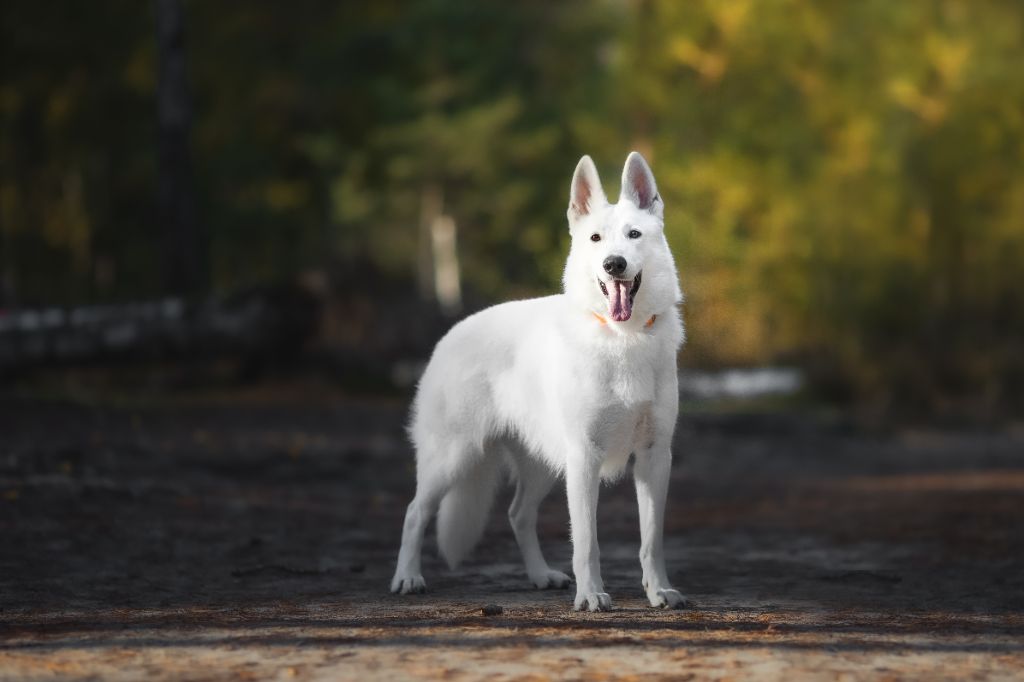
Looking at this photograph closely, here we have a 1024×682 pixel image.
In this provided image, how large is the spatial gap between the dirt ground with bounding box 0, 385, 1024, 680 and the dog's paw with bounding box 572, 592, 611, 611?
83 mm

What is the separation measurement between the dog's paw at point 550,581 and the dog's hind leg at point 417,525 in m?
0.61

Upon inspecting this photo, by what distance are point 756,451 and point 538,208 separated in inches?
842

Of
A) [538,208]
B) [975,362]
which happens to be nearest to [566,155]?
[538,208]

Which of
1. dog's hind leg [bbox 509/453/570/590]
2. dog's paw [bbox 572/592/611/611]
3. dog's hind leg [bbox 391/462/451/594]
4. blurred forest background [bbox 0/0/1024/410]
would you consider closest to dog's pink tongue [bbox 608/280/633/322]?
dog's paw [bbox 572/592/611/611]

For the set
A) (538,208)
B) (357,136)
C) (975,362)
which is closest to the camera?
(975,362)

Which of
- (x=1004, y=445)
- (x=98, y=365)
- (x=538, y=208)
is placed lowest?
(x=1004, y=445)

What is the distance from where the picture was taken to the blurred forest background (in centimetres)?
2669

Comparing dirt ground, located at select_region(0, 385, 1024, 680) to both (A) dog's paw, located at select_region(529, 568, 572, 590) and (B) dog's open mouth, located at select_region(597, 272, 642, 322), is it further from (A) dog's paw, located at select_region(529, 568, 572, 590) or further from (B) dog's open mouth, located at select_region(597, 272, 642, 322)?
(B) dog's open mouth, located at select_region(597, 272, 642, 322)

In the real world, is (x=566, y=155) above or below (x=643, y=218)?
above

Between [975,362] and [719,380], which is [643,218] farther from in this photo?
[975,362]

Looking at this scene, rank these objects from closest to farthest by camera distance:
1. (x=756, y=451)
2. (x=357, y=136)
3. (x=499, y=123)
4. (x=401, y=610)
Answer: (x=401, y=610) → (x=756, y=451) → (x=499, y=123) → (x=357, y=136)

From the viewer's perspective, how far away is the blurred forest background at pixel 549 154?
26688 millimetres

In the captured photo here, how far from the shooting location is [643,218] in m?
6.35

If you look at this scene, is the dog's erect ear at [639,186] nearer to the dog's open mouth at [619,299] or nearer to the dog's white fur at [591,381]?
the dog's white fur at [591,381]
